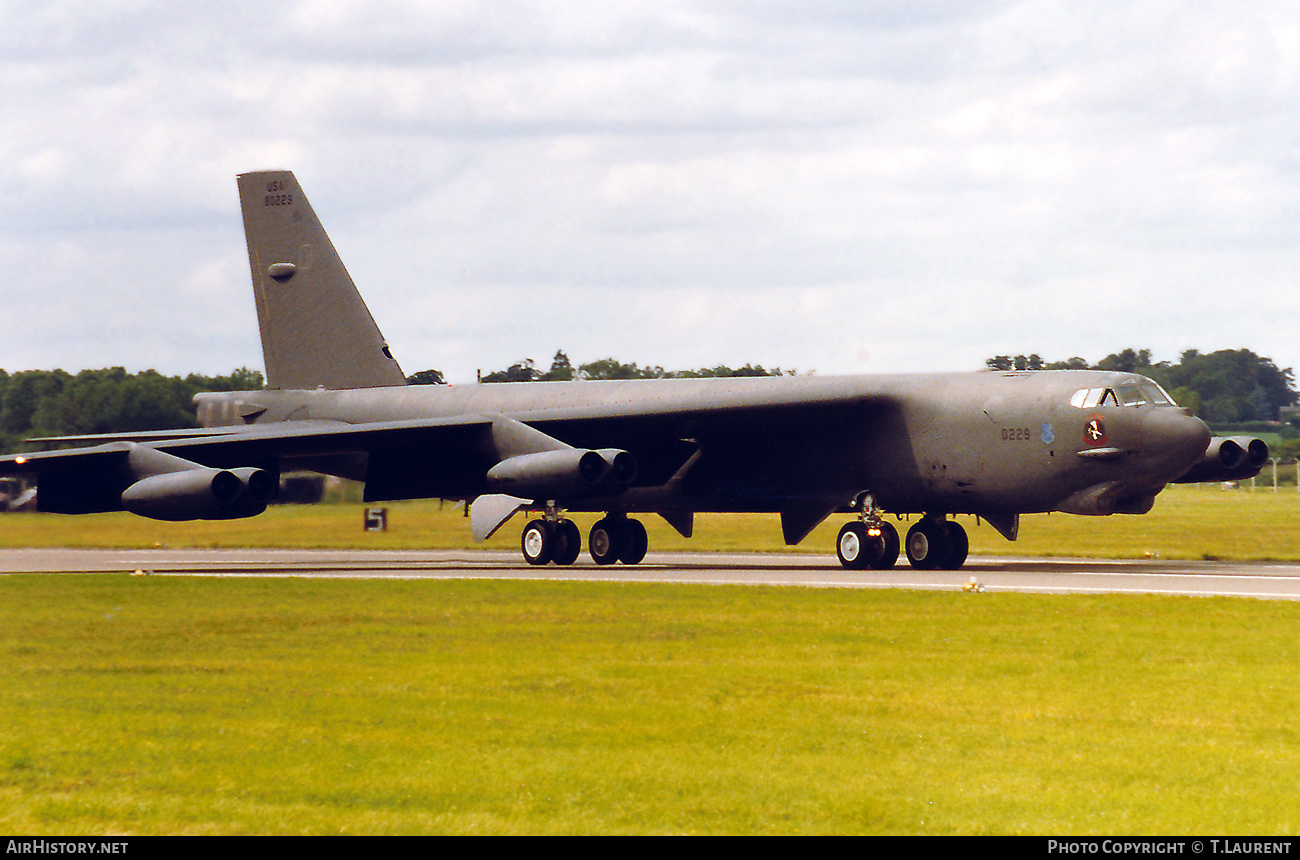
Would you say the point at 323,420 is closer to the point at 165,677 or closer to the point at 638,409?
the point at 638,409

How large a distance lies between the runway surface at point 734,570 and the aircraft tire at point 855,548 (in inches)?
12.8

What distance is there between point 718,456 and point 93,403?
14.6 meters

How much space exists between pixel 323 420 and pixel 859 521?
1226 cm

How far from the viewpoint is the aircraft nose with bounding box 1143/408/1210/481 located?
896 inches

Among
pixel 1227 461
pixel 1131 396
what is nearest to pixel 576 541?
pixel 1131 396

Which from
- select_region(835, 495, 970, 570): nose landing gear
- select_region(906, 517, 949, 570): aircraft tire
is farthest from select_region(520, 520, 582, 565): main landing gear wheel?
select_region(906, 517, 949, 570): aircraft tire

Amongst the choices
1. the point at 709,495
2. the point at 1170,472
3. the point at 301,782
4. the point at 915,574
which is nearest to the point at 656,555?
the point at 709,495

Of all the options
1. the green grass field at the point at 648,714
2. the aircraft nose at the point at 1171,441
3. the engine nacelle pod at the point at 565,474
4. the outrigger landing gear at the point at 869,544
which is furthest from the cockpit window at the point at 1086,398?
the engine nacelle pod at the point at 565,474

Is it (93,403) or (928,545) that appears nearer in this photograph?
(928,545)

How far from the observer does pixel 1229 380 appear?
61.0 meters

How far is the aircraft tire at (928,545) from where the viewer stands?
84.2ft

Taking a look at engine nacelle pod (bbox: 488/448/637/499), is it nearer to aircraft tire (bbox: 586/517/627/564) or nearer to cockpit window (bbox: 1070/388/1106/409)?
aircraft tire (bbox: 586/517/627/564)

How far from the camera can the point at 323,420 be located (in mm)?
31828

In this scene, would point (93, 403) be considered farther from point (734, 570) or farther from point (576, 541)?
point (734, 570)
